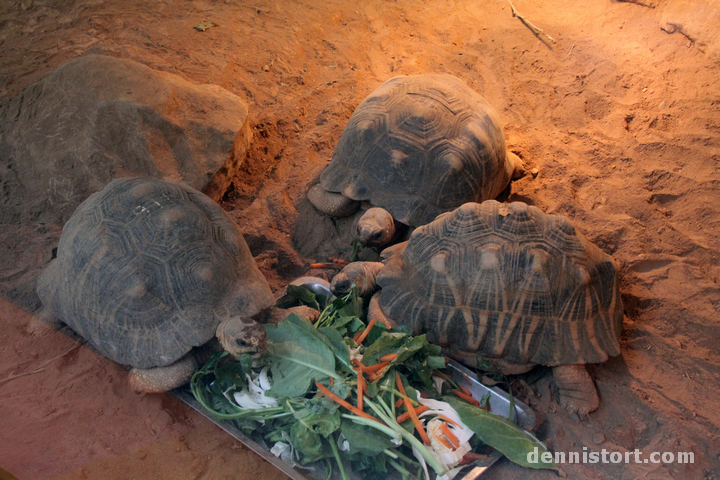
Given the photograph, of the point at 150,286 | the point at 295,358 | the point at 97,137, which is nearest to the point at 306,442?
the point at 295,358

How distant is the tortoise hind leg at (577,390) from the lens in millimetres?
2497

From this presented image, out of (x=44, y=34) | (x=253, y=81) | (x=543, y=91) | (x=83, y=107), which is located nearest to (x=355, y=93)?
(x=253, y=81)

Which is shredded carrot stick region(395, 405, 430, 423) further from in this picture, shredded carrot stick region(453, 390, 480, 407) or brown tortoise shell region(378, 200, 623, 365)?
brown tortoise shell region(378, 200, 623, 365)

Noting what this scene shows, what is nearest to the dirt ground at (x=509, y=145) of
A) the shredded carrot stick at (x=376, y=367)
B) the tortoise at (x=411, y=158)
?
the tortoise at (x=411, y=158)

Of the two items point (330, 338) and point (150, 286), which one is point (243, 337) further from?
point (150, 286)

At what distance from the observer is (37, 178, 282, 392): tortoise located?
7.82 ft

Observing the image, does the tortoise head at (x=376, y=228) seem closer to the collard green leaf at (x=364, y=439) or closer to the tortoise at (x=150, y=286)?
the tortoise at (x=150, y=286)

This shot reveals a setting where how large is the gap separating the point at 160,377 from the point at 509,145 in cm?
327

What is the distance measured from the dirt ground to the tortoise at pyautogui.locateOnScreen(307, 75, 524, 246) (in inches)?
18.6

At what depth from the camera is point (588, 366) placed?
105 inches

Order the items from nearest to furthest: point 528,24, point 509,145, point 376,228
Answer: point 376,228
point 509,145
point 528,24

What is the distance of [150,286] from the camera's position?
2.40 m

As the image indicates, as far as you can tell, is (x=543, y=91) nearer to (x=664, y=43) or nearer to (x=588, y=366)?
(x=664, y=43)

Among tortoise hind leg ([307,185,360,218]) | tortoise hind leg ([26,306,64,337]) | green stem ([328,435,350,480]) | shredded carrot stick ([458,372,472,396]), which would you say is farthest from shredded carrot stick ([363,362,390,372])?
tortoise hind leg ([26,306,64,337])
